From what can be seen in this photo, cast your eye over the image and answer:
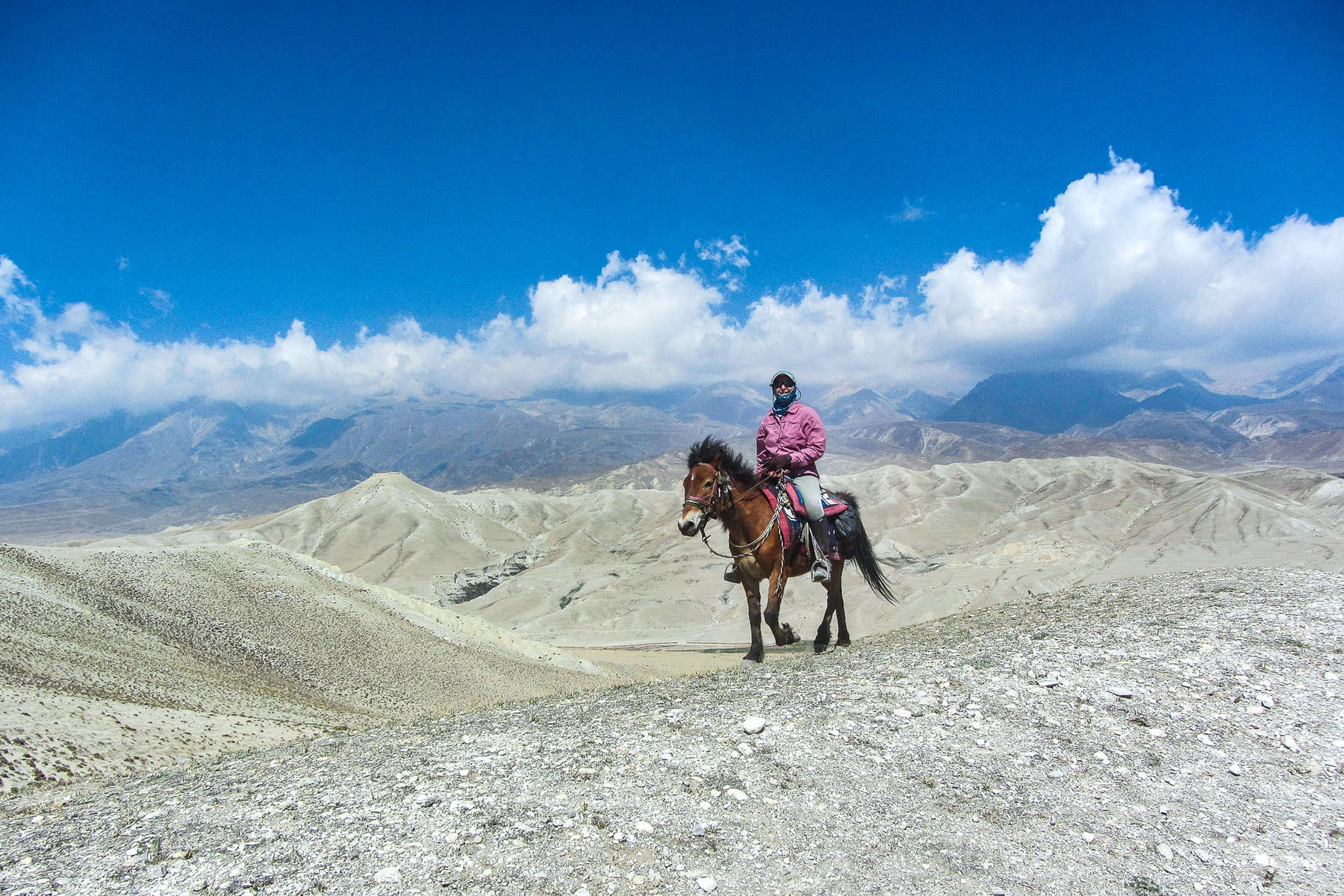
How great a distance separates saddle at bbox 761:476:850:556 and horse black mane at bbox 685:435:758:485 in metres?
0.38

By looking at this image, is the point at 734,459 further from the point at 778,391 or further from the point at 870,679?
the point at 870,679

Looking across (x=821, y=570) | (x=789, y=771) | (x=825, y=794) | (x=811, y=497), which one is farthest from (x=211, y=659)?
(x=825, y=794)

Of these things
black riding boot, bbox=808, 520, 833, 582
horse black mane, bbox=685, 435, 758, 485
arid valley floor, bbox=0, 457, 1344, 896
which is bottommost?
arid valley floor, bbox=0, 457, 1344, 896

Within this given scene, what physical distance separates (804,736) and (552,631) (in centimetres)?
5520

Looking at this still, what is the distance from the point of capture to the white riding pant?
10.4m

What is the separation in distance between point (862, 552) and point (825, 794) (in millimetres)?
7306

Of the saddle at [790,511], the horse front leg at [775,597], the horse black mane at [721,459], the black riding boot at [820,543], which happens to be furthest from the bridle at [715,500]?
the black riding boot at [820,543]

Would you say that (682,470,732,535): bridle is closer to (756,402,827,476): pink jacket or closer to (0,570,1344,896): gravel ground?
(756,402,827,476): pink jacket

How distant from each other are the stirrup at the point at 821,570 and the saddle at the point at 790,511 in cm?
38

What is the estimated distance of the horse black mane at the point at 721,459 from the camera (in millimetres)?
10406

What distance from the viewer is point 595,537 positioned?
364 feet

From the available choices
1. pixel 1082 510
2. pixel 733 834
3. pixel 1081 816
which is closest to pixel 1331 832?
pixel 1081 816

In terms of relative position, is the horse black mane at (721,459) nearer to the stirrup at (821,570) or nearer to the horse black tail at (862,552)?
the stirrup at (821,570)

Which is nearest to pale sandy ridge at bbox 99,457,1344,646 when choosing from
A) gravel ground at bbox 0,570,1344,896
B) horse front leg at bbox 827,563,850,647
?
horse front leg at bbox 827,563,850,647
